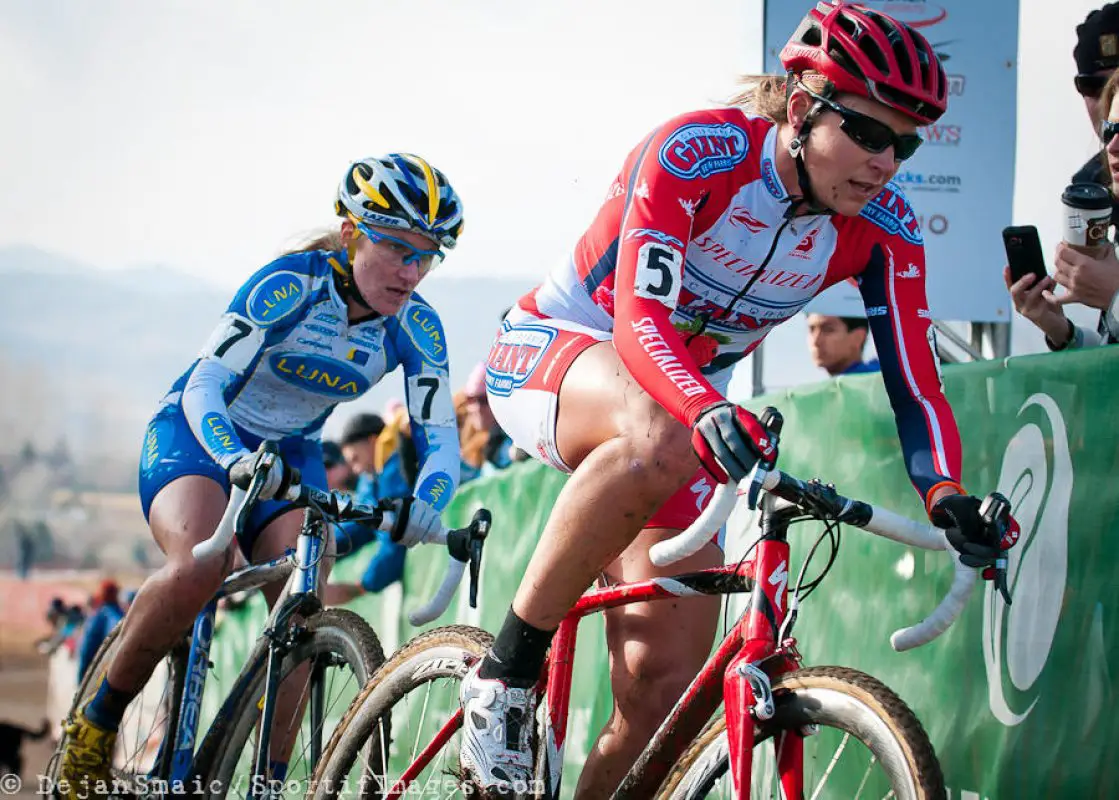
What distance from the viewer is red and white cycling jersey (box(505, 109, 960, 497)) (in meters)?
3.15

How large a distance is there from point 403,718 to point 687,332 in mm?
1475

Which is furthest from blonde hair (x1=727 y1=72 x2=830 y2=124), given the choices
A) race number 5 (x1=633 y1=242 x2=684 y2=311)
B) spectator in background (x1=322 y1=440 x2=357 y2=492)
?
spectator in background (x1=322 y1=440 x2=357 y2=492)

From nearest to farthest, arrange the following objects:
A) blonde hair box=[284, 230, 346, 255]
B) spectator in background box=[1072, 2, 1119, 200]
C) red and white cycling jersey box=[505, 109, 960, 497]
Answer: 1. red and white cycling jersey box=[505, 109, 960, 497]
2. spectator in background box=[1072, 2, 1119, 200]
3. blonde hair box=[284, 230, 346, 255]

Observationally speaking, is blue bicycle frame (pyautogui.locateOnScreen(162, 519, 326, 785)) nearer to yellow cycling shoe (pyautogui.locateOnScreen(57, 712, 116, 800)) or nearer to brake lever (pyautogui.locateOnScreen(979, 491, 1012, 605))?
yellow cycling shoe (pyautogui.locateOnScreen(57, 712, 116, 800))

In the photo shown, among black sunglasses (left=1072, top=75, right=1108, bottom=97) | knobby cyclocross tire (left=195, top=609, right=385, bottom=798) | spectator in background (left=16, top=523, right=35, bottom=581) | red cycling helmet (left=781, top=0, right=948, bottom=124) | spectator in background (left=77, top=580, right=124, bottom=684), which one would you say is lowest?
spectator in background (left=16, top=523, right=35, bottom=581)

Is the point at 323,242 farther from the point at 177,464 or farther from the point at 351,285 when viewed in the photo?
the point at 177,464

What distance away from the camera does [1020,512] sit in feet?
12.8

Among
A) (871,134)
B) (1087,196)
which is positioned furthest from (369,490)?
(871,134)

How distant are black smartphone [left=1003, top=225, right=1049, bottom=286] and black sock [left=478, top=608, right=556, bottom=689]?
6.71ft

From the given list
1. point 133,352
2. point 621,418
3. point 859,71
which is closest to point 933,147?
point 859,71

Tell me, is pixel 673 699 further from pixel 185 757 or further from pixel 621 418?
pixel 185 757

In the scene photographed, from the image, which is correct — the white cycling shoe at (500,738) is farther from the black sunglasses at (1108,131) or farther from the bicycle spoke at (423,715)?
the black sunglasses at (1108,131)

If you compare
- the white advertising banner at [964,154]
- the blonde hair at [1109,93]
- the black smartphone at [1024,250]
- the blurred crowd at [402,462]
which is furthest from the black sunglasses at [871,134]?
the blurred crowd at [402,462]

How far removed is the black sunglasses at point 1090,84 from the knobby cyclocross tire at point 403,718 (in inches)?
113
